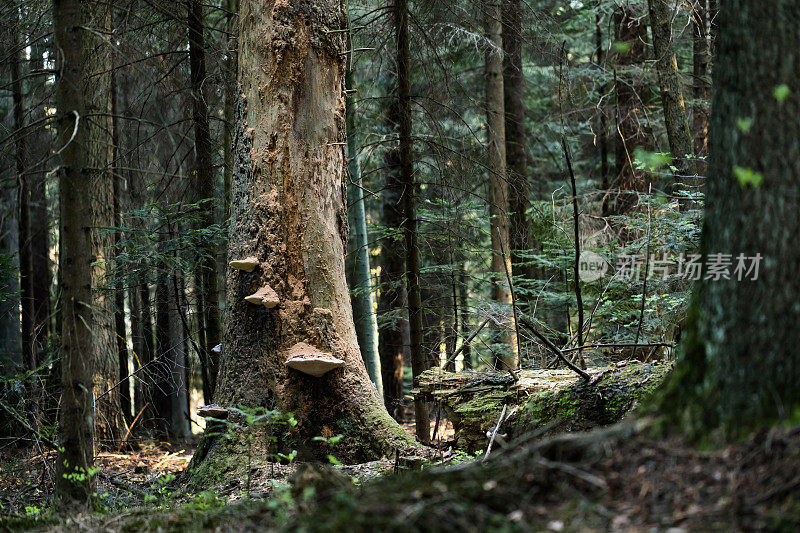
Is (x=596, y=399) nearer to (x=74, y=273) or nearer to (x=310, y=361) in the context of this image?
(x=310, y=361)

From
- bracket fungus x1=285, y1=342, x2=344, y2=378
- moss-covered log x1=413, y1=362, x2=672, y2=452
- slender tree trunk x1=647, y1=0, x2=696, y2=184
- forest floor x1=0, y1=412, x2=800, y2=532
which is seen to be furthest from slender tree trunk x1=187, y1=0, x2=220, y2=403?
slender tree trunk x1=647, y1=0, x2=696, y2=184

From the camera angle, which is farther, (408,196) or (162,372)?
(162,372)

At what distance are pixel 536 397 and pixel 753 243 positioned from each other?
119 inches

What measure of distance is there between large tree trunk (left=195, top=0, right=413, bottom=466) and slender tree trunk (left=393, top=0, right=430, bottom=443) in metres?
1.63

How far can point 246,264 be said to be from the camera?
5414mm

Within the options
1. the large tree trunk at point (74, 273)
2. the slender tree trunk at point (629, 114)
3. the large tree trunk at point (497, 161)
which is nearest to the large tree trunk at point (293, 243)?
the large tree trunk at point (74, 273)

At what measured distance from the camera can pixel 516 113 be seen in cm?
1366

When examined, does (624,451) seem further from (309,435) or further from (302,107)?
(302,107)

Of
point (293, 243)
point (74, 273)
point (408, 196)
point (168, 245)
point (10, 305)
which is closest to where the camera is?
point (74, 273)

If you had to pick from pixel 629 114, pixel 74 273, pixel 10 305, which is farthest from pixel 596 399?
pixel 10 305

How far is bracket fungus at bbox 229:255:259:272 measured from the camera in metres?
5.39

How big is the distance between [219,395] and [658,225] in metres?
5.44

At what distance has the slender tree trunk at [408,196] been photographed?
732cm

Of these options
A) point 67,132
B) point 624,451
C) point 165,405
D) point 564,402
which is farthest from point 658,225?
point 165,405
